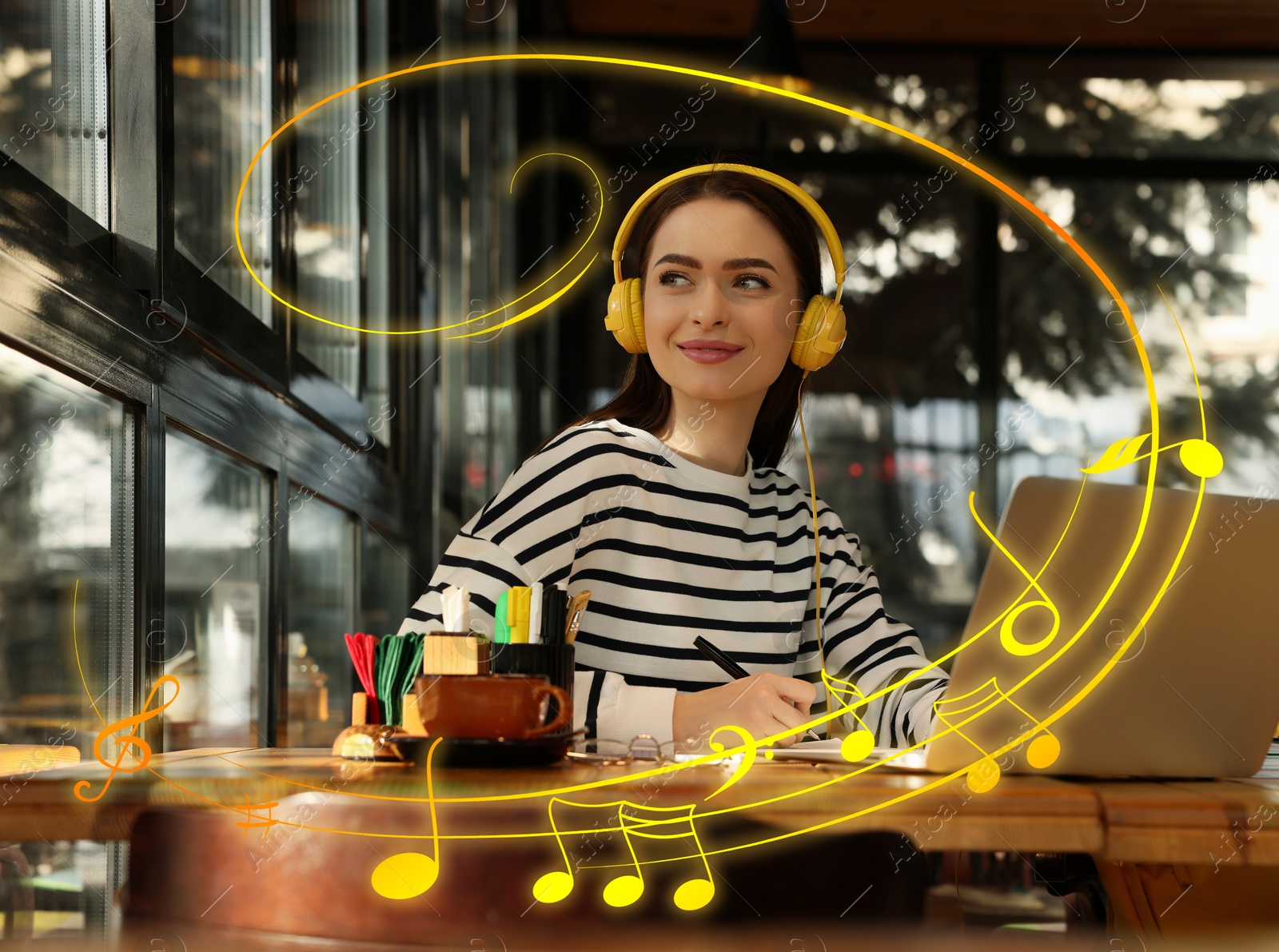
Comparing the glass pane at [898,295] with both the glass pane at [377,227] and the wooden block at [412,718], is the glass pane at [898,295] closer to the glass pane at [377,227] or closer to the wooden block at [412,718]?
the glass pane at [377,227]

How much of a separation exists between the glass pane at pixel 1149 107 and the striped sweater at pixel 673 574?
154 inches

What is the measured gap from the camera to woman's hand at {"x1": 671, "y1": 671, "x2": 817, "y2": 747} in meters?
1.01

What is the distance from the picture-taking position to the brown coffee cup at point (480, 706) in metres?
→ 0.85

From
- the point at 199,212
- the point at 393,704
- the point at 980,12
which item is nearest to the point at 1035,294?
the point at 980,12

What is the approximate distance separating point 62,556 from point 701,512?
685mm

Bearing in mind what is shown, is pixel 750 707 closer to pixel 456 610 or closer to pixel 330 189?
pixel 456 610

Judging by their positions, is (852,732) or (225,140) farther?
(225,140)

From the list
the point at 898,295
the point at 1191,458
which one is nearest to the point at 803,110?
the point at 898,295

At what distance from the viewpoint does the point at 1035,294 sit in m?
4.64

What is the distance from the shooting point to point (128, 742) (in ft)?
3.21

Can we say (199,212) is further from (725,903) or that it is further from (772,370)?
(725,903)

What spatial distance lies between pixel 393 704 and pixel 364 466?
56.3 inches

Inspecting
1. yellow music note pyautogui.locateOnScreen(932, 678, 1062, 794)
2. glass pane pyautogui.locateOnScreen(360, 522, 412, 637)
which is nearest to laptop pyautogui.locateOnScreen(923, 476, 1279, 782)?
yellow music note pyautogui.locateOnScreen(932, 678, 1062, 794)

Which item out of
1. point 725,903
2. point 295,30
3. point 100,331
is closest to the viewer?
point 725,903
